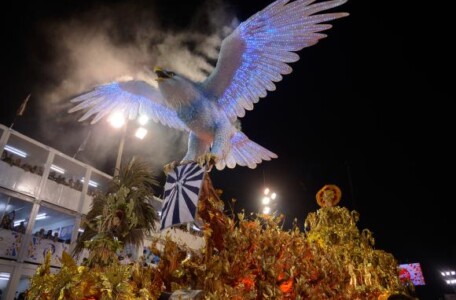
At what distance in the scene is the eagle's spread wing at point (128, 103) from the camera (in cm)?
664

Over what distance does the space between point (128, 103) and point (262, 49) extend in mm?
3187

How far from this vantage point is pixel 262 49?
5.46 m

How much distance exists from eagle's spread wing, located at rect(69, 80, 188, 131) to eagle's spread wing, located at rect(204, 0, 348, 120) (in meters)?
1.40

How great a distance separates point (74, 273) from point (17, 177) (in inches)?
694

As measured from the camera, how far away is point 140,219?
611 centimetres

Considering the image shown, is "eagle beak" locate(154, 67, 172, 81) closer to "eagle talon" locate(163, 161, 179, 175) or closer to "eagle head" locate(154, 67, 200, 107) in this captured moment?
"eagle head" locate(154, 67, 200, 107)

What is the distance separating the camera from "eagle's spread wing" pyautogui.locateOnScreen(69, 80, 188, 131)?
664cm

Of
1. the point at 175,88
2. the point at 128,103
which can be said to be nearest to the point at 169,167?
the point at 175,88

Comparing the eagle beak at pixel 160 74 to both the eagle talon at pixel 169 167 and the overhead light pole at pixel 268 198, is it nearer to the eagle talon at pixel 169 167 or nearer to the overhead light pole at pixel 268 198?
the eagle talon at pixel 169 167

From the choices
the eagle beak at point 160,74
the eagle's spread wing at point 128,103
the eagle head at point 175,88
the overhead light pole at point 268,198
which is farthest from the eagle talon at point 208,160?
the overhead light pole at point 268,198

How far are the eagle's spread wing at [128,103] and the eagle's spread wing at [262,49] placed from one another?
55.2 inches

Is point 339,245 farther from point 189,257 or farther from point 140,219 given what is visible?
point 140,219

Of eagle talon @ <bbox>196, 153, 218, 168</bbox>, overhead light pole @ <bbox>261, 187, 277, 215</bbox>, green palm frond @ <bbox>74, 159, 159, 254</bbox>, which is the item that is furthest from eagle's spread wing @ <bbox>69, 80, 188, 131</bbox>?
overhead light pole @ <bbox>261, 187, 277, 215</bbox>

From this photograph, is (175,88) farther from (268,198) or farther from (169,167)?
(268,198)
